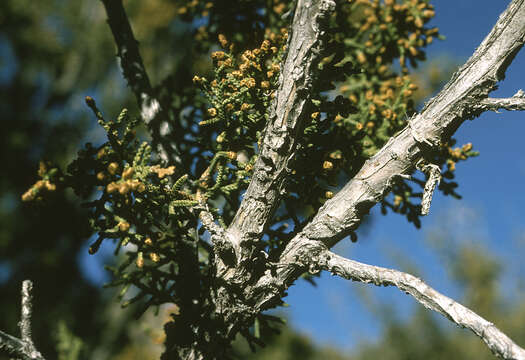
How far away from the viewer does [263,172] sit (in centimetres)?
169

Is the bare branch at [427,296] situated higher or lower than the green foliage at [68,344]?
lower

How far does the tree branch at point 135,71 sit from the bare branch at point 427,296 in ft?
4.54

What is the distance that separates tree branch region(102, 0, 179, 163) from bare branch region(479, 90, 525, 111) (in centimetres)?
183

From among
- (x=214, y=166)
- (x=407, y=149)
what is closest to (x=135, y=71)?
(x=214, y=166)

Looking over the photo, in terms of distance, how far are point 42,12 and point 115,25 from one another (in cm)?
997

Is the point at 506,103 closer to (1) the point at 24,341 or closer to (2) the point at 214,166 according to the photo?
(2) the point at 214,166

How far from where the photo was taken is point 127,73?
2.57 m

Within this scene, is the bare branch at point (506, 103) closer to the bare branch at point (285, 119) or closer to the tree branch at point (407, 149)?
the tree branch at point (407, 149)

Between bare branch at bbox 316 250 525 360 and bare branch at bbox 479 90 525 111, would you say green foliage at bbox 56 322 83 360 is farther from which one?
bare branch at bbox 479 90 525 111

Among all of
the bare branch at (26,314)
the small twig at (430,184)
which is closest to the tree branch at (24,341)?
the bare branch at (26,314)

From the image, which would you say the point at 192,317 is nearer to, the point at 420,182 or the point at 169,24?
the point at 420,182

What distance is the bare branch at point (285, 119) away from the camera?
4.58ft

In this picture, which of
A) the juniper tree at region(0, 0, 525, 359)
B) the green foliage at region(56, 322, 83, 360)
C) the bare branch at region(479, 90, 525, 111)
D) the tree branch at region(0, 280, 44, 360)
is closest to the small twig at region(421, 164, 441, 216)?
the juniper tree at region(0, 0, 525, 359)

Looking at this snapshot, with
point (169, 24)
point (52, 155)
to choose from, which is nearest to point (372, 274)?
point (52, 155)
